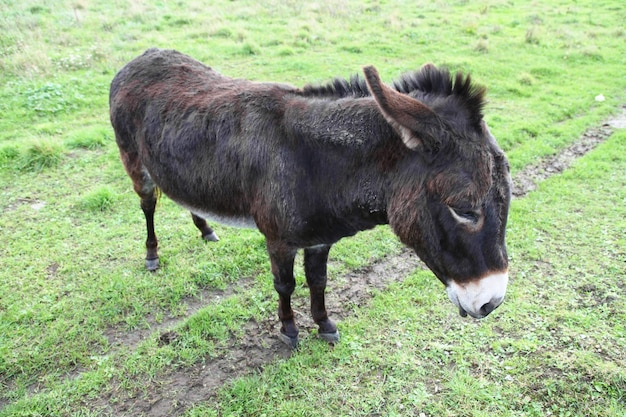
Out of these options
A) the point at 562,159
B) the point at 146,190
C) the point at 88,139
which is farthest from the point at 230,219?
the point at 562,159

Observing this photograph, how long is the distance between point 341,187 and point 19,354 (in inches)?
117

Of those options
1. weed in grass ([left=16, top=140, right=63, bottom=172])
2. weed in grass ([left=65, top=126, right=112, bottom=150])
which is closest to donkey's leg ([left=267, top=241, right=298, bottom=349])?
weed in grass ([left=16, top=140, right=63, bottom=172])

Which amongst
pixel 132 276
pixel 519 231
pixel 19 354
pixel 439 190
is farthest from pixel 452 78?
pixel 19 354

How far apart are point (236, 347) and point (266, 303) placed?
1.79ft

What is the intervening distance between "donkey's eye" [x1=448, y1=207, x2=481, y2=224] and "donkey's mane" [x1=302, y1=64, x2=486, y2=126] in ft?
1.53

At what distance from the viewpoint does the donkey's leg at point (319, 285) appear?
3.33 metres

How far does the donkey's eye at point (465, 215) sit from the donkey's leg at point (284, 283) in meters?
1.26

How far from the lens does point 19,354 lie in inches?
133

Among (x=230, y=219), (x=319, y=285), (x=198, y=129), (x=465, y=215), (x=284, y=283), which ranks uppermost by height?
(x=198, y=129)

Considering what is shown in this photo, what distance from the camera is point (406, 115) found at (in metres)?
2.04

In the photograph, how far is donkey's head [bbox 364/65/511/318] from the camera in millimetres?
2072

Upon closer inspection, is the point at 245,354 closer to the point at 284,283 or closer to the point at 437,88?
the point at 284,283

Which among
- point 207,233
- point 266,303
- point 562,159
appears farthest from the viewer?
point 562,159

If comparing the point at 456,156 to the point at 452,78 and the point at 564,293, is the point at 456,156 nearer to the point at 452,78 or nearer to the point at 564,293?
the point at 452,78
